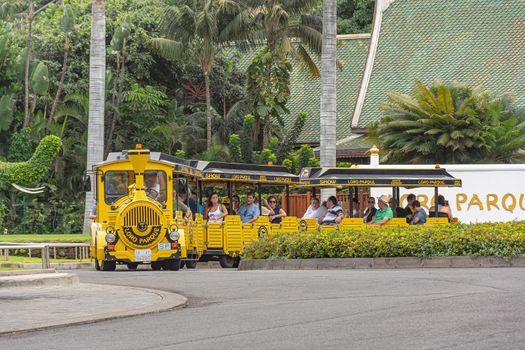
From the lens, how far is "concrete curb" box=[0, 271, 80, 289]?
59.8 feet

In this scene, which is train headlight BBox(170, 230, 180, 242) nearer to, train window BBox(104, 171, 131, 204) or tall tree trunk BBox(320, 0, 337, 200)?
train window BBox(104, 171, 131, 204)

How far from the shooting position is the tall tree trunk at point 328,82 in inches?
1393

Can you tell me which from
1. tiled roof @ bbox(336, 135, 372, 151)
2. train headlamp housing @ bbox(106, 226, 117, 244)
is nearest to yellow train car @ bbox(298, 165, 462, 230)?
train headlamp housing @ bbox(106, 226, 117, 244)

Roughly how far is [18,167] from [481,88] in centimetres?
1764

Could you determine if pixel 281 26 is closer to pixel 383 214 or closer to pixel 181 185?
pixel 383 214

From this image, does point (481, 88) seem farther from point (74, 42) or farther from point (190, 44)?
point (74, 42)

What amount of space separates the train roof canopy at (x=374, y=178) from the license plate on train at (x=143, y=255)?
224 inches

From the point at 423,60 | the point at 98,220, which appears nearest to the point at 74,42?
the point at 423,60

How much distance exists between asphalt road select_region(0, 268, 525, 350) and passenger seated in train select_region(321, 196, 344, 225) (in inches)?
414

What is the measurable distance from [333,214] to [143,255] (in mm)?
5642

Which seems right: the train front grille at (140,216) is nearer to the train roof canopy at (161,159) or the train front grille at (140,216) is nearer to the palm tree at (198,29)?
the train roof canopy at (161,159)

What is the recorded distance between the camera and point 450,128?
42438 millimetres

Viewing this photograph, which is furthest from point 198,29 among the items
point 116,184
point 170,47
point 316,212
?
point 116,184

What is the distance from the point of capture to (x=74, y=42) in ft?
168
